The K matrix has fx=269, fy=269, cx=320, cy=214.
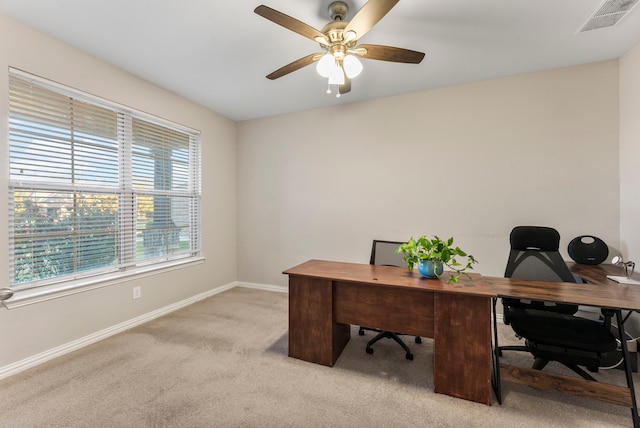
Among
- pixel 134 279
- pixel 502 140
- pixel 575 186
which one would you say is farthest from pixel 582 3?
pixel 134 279

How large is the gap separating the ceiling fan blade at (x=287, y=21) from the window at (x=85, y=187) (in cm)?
204

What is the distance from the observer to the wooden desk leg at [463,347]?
1.68 m

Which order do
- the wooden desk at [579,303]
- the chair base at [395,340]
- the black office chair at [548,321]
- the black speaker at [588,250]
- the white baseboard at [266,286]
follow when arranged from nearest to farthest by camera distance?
the wooden desk at [579,303] < the black office chair at [548,321] < the chair base at [395,340] < the black speaker at [588,250] < the white baseboard at [266,286]

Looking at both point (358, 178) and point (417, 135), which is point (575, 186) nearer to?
point (417, 135)

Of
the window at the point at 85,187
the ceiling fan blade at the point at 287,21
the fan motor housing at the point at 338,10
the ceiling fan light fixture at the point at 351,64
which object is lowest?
the window at the point at 85,187

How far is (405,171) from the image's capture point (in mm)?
3309

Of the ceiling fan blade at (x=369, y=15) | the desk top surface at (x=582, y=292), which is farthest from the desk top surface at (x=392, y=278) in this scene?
the ceiling fan blade at (x=369, y=15)

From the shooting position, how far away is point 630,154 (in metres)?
2.40

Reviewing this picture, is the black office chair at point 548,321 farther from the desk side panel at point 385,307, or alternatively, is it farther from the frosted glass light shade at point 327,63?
the frosted glass light shade at point 327,63

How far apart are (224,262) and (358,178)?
7.79ft

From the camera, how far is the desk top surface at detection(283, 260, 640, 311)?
5.05 feet

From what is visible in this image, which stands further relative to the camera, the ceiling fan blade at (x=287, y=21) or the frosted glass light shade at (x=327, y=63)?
the frosted glass light shade at (x=327, y=63)

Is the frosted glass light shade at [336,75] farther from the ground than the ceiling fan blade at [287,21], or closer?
closer

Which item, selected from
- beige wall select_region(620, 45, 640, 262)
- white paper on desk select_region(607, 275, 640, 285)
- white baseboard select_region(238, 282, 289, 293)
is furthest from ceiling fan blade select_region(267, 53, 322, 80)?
white baseboard select_region(238, 282, 289, 293)
